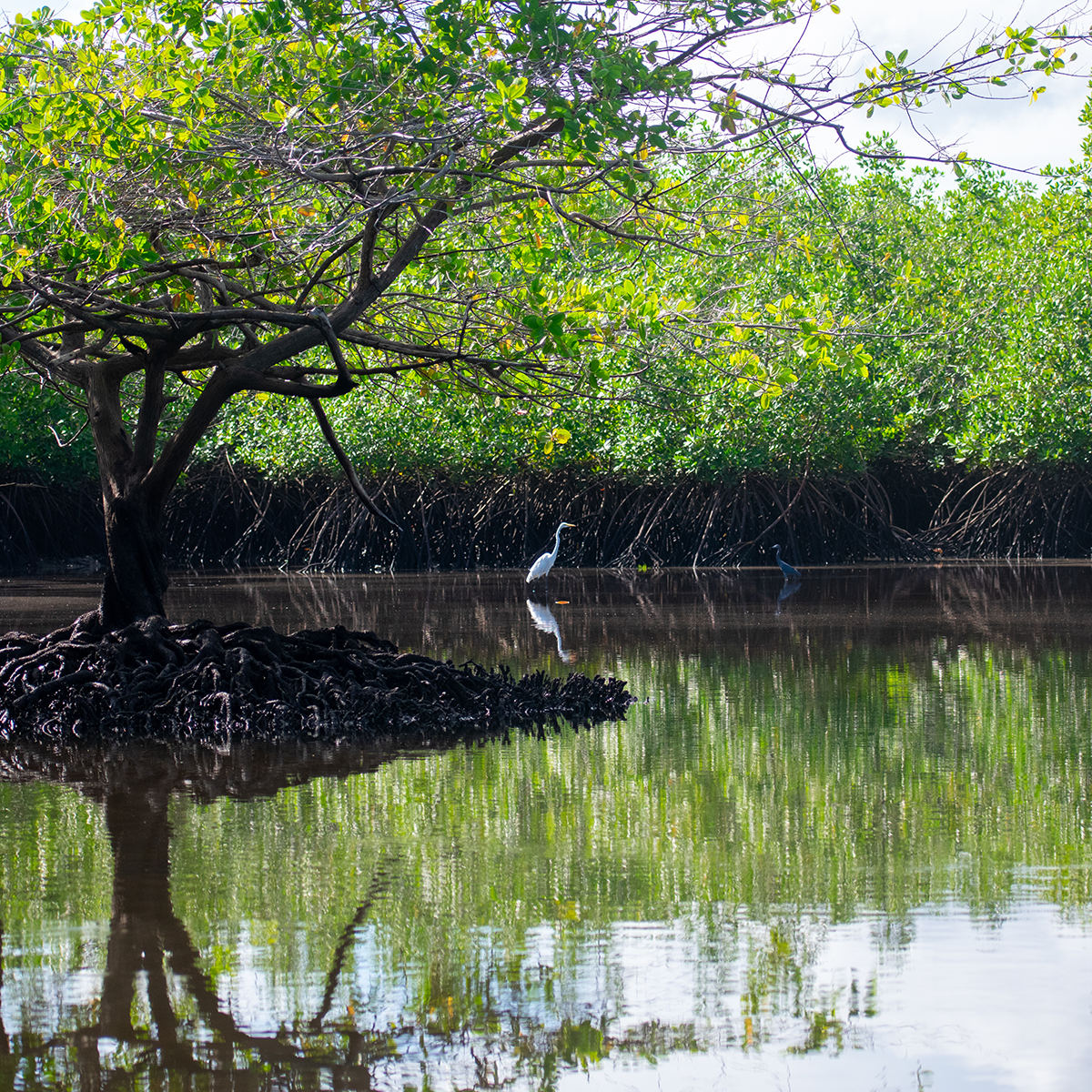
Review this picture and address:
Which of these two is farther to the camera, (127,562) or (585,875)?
(127,562)

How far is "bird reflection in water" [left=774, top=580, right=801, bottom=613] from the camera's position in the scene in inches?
596

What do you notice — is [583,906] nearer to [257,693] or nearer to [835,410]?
[257,693]

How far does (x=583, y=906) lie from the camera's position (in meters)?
3.89

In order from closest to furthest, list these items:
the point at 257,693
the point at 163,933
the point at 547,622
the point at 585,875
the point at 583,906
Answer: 1. the point at 163,933
2. the point at 583,906
3. the point at 585,875
4. the point at 257,693
5. the point at 547,622

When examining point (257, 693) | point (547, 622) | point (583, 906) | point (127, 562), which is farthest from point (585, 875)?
point (547, 622)

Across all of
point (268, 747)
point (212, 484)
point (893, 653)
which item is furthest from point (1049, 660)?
point (212, 484)

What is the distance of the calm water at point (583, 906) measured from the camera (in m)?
2.94

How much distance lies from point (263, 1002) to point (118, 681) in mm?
4432

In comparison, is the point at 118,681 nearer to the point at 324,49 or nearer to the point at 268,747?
the point at 268,747

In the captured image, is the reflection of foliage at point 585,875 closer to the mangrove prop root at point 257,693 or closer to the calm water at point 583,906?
the calm water at point 583,906

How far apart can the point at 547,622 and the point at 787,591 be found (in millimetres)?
4734

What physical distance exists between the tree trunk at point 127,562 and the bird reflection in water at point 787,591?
7179 mm

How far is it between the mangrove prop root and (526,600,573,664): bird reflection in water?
2214 millimetres

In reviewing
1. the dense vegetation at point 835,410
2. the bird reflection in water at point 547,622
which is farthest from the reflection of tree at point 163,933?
the dense vegetation at point 835,410
